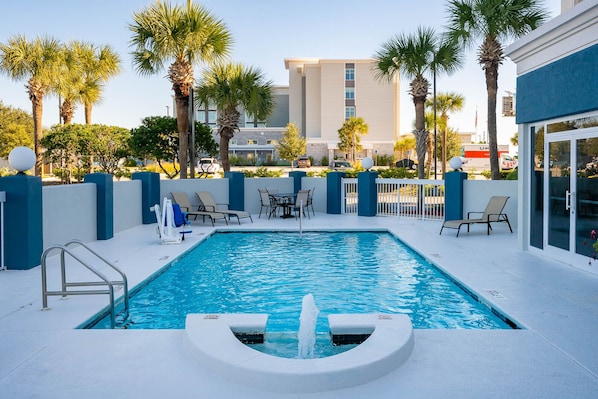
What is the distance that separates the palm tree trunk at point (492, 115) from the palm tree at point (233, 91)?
891 cm

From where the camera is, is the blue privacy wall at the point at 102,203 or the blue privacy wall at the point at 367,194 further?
the blue privacy wall at the point at 367,194

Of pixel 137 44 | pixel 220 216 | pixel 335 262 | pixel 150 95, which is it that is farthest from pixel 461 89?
pixel 335 262

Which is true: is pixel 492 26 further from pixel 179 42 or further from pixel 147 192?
pixel 147 192

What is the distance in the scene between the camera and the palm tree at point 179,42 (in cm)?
1917

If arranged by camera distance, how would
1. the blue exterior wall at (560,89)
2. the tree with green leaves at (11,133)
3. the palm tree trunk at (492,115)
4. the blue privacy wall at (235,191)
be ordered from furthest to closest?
the tree with green leaves at (11,133) < the palm tree trunk at (492,115) < the blue privacy wall at (235,191) < the blue exterior wall at (560,89)

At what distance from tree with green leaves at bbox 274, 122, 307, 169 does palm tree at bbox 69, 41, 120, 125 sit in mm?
23251

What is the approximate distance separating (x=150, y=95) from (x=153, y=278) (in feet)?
118

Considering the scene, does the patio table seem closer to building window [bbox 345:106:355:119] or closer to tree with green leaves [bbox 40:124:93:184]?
tree with green leaves [bbox 40:124:93:184]

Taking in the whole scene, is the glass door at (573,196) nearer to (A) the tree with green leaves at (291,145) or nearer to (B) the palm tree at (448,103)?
(B) the palm tree at (448,103)

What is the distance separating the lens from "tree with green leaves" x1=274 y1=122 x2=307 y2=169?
5450cm

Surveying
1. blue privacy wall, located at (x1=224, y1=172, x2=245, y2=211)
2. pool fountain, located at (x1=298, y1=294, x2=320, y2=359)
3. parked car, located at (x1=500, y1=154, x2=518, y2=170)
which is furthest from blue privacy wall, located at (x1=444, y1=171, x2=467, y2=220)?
parked car, located at (x1=500, y1=154, x2=518, y2=170)

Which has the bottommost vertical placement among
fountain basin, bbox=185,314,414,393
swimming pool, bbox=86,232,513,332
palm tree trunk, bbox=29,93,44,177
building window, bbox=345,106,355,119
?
swimming pool, bbox=86,232,513,332

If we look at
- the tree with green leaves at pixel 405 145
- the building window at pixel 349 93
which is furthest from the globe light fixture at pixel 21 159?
the building window at pixel 349 93

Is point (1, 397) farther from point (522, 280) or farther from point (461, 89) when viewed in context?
point (461, 89)
